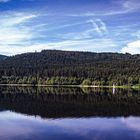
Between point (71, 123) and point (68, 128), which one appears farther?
point (71, 123)

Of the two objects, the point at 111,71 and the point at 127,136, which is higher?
the point at 111,71

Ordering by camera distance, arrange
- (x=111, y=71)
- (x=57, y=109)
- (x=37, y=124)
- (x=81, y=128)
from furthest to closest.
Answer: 1. (x=111, y=71)
2. (x=57, y=109)
3. (x=37, y=124)
4. (x=81, y=128)

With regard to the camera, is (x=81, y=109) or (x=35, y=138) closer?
(x=35, y=138)

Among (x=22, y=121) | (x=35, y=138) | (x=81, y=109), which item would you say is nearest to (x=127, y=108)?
(x=81, y=109)

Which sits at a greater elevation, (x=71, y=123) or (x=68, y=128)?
(x=71, y=123)

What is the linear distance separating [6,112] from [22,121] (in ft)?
40.2

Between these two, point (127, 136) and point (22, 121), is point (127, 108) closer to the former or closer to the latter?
point (22, 121)

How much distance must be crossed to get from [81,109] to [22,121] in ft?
61.0

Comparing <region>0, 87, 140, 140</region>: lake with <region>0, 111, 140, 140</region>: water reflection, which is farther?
<region>0, 87, 140, 140</region>: lake

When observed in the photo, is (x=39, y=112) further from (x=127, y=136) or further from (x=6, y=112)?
(x=127, y=136)

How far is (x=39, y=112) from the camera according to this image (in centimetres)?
7219

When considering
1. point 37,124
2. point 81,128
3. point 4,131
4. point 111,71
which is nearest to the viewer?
point 4,131

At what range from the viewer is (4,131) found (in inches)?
1944

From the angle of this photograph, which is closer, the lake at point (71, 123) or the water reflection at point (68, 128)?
the water reflection at point (68, 128)
